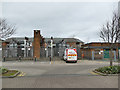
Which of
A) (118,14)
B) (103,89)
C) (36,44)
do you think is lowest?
(103,89)

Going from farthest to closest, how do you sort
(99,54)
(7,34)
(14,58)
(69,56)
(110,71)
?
1. (99,54)
2. (14,58)
3. (69,56)
4. (7,34)
5. (110,71)

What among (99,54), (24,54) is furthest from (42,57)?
(99,54)

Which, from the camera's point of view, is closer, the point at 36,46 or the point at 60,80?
the point at 60,80

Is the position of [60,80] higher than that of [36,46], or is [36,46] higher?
[36,46]

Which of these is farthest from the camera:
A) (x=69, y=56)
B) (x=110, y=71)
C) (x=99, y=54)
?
(x=99, y=54)

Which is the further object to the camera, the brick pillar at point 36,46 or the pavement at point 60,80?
the brick pillar at point 36,46

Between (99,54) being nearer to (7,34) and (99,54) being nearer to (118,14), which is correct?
(118,14)

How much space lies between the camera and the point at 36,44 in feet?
80.6

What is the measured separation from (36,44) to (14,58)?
5.46 m

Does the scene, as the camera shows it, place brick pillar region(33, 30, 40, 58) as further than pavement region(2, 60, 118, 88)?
Yes

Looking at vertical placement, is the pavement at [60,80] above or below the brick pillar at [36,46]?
below

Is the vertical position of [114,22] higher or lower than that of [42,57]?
higher

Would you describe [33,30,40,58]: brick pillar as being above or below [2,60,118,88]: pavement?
above

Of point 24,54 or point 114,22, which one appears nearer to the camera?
point 114,22
